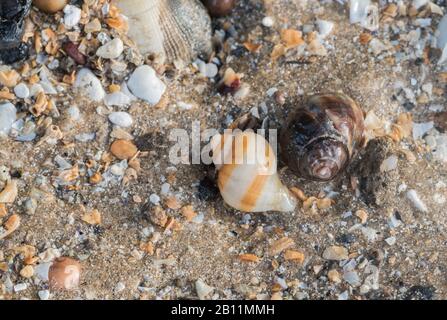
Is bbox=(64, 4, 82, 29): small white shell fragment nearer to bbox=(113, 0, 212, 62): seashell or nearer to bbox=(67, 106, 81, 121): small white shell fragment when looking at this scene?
bbox=(113, 0, 212, 62): seashell

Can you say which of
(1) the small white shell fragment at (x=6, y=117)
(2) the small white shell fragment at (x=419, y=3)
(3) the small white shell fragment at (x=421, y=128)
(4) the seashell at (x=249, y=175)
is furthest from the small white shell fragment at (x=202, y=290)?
(2) the small white shell fragment at (x=419, y=3)

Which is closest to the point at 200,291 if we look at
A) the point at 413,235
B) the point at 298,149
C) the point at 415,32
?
the point at 298,149

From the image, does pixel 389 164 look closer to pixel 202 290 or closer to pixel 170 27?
pixel 202 290

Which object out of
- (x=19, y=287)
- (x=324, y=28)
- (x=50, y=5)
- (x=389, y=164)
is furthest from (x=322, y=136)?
(x=19, y=287)

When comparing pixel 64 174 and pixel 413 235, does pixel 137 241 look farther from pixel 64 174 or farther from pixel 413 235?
pixel 413 235
